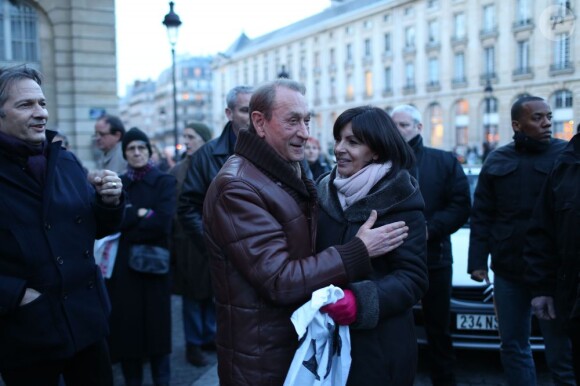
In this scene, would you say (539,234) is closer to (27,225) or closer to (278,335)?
(278,335)

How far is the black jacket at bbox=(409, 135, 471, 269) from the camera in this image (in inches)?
176

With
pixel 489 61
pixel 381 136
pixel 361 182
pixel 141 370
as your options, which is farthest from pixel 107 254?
pixel 489 61

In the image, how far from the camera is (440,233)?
174 inches

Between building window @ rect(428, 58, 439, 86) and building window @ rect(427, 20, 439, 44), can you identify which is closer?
building window @ rect(427, 20, 439, 44)

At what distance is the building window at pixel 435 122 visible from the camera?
56406 millimetres

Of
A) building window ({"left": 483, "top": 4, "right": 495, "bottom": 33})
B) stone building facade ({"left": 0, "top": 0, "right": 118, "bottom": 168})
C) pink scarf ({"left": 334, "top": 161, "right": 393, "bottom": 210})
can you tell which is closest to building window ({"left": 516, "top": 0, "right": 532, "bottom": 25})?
building window ({"left": 483, "top": 4, "right": 495, "bottom": 33})

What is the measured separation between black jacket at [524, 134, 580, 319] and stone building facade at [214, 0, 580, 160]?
26941mm

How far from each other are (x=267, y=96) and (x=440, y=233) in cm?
251

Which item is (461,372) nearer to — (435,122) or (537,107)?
(537,107)

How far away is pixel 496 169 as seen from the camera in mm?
4199

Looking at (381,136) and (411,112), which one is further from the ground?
(411,112)

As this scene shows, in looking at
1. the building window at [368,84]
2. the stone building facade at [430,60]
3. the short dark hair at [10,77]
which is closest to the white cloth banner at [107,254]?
the short dark hair at [10,77]

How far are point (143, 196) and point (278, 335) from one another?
104 inches

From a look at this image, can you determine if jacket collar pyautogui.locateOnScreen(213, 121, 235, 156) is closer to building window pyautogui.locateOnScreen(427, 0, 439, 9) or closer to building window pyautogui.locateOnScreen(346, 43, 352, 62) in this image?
building window pyautogui.locateOnScreen(427, 0, 439, 9)
